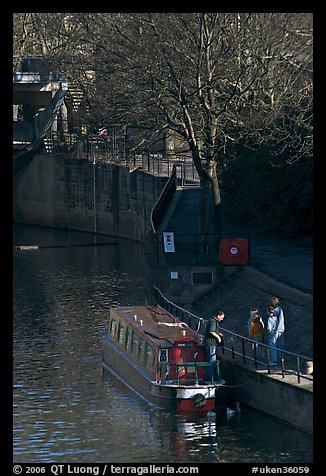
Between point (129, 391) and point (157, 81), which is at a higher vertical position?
point (157, 81)

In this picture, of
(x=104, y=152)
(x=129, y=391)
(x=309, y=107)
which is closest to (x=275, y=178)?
(x=309, y=107)

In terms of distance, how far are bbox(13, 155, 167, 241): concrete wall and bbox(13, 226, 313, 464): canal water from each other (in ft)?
65.7

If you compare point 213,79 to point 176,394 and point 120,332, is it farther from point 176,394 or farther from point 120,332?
point 176,394

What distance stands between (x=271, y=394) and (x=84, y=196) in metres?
53.9

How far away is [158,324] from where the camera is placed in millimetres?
43656

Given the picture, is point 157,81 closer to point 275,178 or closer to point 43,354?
point 275,178

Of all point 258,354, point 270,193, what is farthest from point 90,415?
point 270,193

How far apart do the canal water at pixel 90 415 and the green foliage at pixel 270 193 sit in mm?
6542

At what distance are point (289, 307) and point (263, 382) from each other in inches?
264

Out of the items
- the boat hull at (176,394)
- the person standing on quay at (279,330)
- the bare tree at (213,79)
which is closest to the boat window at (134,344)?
the boat hull at (176,394)

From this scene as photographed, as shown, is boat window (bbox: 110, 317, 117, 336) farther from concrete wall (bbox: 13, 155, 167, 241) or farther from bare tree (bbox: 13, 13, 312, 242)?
concrete wall (bbox: 13, 155, 167, 241)

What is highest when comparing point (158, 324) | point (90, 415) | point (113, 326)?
point (158, 324)

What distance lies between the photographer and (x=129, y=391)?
4266 centimetres

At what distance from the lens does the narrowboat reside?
38.9m
